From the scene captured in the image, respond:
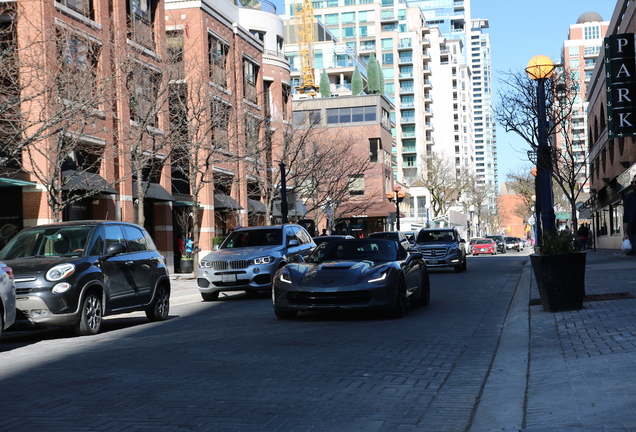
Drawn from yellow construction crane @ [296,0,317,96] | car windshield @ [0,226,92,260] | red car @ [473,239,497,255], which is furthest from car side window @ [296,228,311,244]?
yellow construction crane @ [296,0,317,96]

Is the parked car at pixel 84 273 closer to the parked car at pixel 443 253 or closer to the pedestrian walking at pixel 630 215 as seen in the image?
the parked car at pixel 443 253

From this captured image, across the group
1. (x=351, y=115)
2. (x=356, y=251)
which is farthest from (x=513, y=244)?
(x=356, y=251)

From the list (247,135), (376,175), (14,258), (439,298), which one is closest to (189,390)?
(14,258)

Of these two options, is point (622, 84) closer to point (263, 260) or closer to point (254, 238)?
point (254, 238)

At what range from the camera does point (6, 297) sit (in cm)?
1023

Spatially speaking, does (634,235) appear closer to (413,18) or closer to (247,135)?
(247,135)

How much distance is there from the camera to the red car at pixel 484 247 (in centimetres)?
6253

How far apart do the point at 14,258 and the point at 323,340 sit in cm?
527

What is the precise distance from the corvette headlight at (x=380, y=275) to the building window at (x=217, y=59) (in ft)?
76.4

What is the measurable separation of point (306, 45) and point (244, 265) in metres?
96.5

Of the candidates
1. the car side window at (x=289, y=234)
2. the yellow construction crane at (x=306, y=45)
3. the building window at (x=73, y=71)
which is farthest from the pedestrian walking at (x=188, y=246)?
the yellow construction crane at (x=306, y=45)

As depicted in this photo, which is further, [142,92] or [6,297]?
[142,92]

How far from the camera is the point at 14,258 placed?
12.2 metres

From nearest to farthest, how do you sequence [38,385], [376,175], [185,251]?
[38,385] → [185,251] → [376,175]
